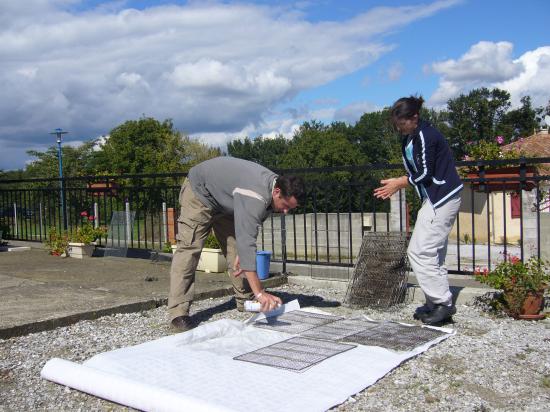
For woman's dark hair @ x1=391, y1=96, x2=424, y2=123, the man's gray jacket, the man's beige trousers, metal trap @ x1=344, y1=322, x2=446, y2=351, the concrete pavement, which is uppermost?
woman's dark hair @ x1=391, y1=96, x2=424, y2=123

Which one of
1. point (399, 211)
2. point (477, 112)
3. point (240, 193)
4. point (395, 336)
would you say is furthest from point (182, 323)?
point (477, 112)

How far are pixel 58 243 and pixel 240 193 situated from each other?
16.0 feet

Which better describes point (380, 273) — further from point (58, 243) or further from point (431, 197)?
point (58, 243)

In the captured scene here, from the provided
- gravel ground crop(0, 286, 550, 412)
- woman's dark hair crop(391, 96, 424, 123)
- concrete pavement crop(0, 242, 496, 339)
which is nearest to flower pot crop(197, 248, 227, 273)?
concrete pavement crop(0, 242, 496, 339)

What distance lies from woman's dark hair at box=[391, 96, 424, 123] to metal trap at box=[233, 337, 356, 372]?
165cm

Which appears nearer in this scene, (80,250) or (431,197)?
(431,197)

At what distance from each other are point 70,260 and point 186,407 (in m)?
5.22

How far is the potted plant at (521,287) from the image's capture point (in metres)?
4.23

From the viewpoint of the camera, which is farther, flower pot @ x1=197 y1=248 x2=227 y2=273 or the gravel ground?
flower pot @ x1=197 y1=248 x2=227 y2=273

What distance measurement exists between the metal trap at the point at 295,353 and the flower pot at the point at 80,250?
15.0 ft

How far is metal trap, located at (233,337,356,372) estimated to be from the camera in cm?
321

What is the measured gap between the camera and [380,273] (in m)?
4.96

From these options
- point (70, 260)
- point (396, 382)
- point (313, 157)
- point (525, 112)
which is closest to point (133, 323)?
point (396, 382)

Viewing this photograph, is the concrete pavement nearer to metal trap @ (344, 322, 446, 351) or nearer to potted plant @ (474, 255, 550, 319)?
potted plant @ (474, 255, 550, 319)
